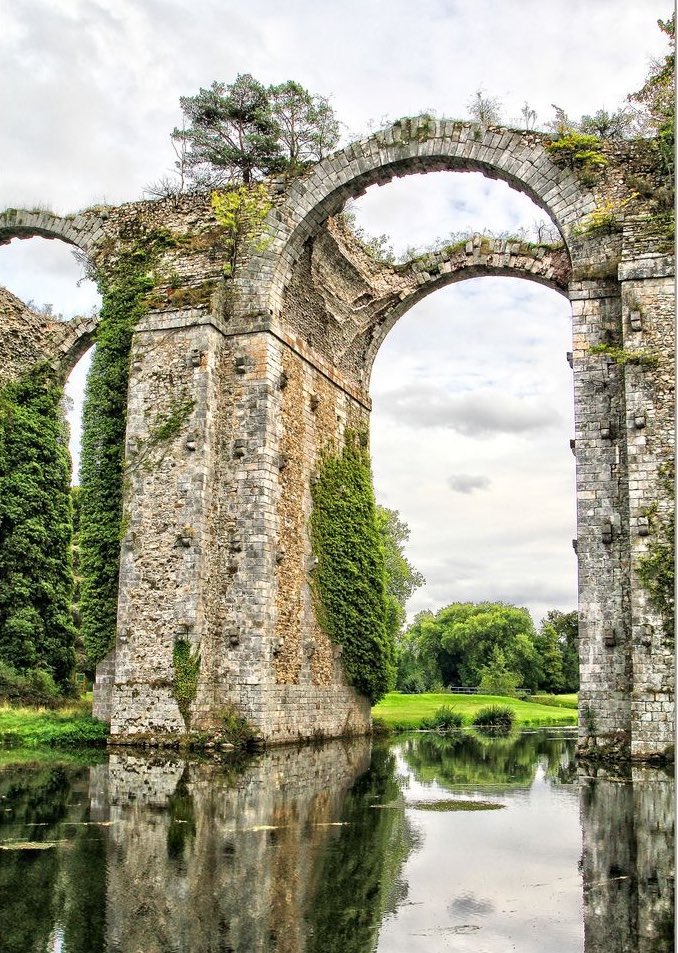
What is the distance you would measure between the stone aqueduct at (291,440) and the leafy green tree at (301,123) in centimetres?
66

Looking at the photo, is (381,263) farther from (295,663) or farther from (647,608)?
(647,608)

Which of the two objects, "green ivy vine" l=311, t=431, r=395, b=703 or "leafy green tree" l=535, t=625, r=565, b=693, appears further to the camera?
"leafy green tree" l=535, t=625, r=565, b=693

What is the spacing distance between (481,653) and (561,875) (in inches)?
2411

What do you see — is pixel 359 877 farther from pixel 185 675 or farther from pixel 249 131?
pixel 249 131

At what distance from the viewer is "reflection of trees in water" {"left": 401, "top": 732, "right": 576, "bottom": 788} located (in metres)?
13.1

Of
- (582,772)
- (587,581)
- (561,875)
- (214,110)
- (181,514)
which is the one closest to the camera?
(561,875)

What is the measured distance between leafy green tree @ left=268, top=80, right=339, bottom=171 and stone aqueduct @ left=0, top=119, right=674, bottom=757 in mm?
659

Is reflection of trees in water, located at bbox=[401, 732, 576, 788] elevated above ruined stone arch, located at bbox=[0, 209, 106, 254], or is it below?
below

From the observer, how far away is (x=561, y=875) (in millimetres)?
6801

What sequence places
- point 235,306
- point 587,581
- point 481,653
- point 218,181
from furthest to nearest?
point 481,653, point 218,181, point 235,306, point 587,581

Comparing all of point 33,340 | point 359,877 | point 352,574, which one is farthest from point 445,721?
point 359,877

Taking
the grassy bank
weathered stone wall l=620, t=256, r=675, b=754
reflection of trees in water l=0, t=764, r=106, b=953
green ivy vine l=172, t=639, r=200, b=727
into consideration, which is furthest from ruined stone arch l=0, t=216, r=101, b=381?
reflection of trees in water l=0, t=764, r=106, b=953

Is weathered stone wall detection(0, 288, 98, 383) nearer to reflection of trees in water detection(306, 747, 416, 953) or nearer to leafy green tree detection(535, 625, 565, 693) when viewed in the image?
reflection of trees in water detection(306, 747, 416, 953)

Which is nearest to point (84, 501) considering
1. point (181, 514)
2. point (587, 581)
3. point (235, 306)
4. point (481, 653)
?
point (181, 514)
